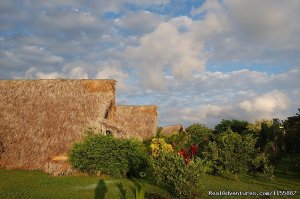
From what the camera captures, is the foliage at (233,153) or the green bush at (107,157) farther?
the foliage at (233,153)

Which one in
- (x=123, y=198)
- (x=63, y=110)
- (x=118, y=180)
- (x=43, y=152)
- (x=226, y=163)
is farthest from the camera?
(x=63, y=110)

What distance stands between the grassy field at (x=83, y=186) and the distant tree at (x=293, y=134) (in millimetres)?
2179

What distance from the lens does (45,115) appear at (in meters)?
19.0

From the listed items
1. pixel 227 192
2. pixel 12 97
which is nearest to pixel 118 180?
pixel 227 192

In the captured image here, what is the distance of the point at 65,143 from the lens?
17672 mm

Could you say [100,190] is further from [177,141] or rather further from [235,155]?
[177,141]

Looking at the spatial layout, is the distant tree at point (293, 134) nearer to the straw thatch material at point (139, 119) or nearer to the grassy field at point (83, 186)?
the grassy field at point (83, 186)

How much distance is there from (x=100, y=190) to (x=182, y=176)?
308 centimetres

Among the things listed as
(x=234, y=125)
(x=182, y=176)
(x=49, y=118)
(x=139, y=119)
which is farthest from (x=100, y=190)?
(x=234, y=125)

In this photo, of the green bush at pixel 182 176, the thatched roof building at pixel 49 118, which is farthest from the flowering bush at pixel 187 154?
the thatched roof building at pixel 49 118

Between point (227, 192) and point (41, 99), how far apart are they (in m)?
12.1

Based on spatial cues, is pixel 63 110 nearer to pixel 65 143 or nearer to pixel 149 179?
pixel 65 143

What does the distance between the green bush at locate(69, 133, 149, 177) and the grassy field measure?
539 millimetres

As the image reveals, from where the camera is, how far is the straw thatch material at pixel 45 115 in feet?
57.7
